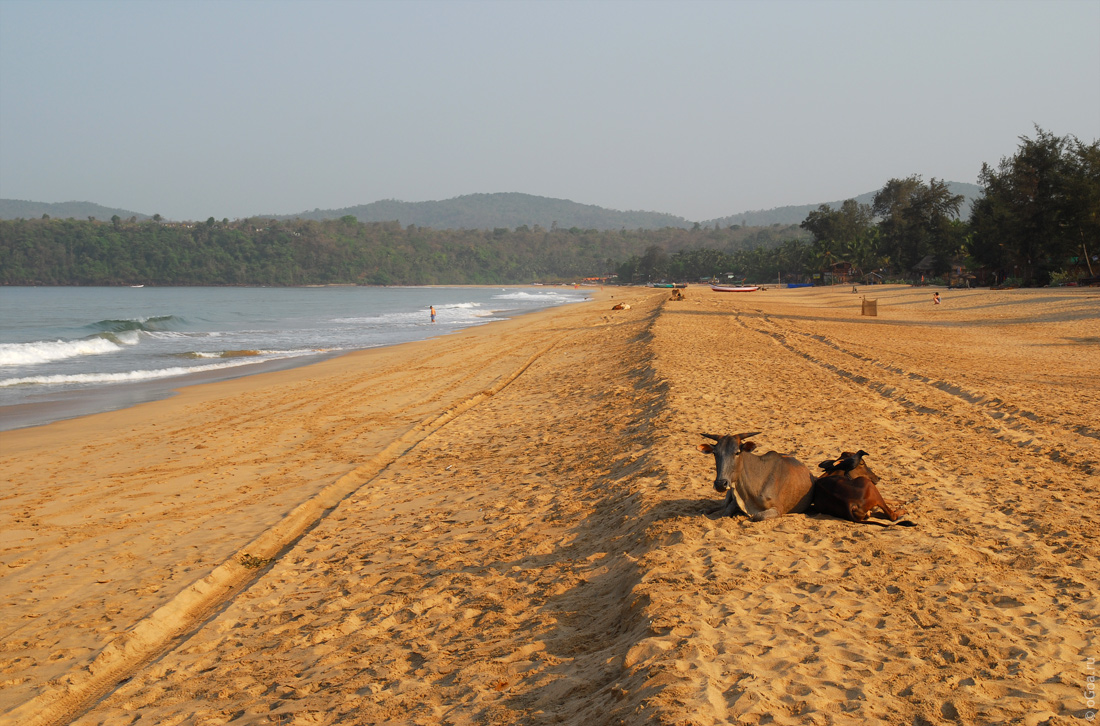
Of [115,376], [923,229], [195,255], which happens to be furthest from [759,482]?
[195,255]

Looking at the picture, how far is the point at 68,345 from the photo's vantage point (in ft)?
92.7

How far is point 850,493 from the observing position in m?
5.93

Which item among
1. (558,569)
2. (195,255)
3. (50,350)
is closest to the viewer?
(558,569)

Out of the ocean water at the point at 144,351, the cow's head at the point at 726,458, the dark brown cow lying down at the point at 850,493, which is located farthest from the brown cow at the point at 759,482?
the ocean water at the point at 144,351

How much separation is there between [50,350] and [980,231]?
54909mm

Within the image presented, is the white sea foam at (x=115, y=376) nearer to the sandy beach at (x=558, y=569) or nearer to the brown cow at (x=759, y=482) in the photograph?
the sandy beach at (x=558, y=569)

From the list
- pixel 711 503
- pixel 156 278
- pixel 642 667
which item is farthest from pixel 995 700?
pixel 156 278

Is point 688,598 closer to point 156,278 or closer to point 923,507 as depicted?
point 923,507

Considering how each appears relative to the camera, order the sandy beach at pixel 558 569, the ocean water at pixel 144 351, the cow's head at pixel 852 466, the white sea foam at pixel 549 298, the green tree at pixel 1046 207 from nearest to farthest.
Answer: the sandy beach at pixel 558 569 < the cow's head at pixel 852 466 < the ocean water at pixel 144 351 < the green tree at pixel 1046 207 < the white sea foam at pixel 549 298

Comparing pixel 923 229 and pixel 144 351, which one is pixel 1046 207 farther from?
pixel 144 351

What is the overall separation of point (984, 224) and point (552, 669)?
5524 cm

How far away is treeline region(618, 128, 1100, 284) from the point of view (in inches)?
1614

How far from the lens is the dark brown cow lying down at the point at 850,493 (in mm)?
5871

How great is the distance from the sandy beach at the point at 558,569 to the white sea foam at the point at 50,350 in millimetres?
15729
